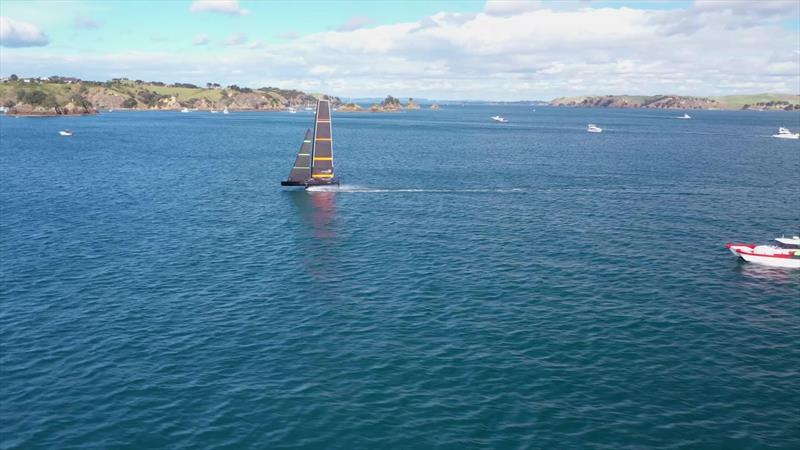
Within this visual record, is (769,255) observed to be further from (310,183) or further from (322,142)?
(310,183)

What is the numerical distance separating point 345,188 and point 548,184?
44.6 m

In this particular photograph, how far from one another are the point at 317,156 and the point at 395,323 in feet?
223

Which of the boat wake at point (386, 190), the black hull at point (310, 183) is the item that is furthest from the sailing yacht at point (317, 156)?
the boat wake at point (386, 190)

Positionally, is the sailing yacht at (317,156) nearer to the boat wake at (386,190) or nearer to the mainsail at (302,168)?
the mainsail at (302,168)

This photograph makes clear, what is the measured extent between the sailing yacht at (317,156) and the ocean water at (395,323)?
29.9 ft

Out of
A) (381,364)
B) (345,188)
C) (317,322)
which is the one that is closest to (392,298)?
(317,322)

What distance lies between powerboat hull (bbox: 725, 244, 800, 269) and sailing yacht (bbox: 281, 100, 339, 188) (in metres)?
71.0

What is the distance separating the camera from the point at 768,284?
219ft

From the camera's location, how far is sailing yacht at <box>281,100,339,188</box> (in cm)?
11334

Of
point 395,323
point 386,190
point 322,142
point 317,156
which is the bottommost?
point 395,323

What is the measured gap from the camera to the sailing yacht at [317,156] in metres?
113

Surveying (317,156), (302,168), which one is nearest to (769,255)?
(317,156)

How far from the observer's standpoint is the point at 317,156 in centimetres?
11594

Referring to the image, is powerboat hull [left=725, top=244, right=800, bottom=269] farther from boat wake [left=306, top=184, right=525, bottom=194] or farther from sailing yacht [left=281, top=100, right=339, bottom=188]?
sailing yacht [left=281, top=100, right=339, bottom=188]
